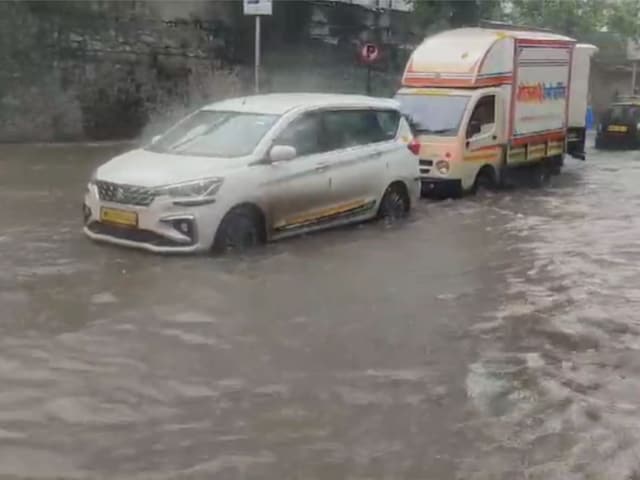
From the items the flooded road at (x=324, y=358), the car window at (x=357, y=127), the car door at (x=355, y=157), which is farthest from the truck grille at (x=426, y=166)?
the flooded road at (x=324, y=358)

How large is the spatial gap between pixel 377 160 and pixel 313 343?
4.71 meters

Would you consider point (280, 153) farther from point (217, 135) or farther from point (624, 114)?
point (624, 114)

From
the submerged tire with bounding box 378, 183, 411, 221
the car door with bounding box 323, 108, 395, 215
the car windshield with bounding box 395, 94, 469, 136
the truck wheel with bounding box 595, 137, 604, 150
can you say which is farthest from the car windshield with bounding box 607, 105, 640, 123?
the car door with bounding box 323, 108, 395, 215

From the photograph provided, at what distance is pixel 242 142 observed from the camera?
976cm

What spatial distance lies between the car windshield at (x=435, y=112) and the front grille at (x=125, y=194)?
637cm

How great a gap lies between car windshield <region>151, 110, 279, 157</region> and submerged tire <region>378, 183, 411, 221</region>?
6.94 feet

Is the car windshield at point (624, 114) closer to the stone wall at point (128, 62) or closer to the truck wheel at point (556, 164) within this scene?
the stone wall at point (128, 62)

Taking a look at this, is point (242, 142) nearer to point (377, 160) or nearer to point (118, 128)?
point (377, 160)

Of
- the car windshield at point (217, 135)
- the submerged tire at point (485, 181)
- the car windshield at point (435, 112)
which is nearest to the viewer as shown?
the car windshield at point (217, 135)

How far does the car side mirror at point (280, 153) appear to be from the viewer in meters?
9.57

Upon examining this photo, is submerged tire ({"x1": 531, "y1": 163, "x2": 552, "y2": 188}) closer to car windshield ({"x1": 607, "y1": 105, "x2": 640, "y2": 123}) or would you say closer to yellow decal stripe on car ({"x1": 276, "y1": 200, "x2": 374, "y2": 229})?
yellow decal stripe on car ({"x1": 276, "y1": 200, "x2": 374, "y2": 229})

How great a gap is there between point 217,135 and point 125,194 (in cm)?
140

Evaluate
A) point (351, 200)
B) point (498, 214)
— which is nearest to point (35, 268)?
point (351, 200)

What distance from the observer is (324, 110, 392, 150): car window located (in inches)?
423
